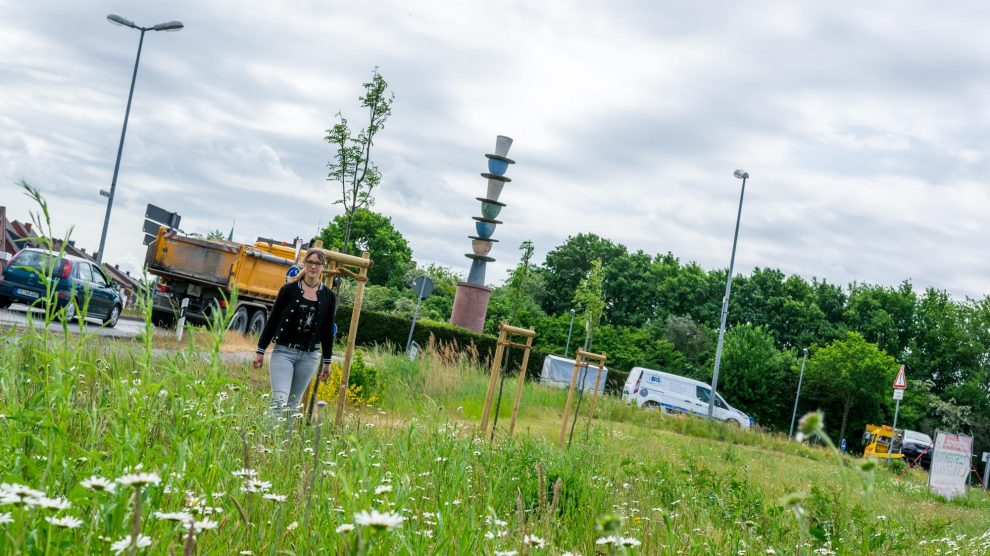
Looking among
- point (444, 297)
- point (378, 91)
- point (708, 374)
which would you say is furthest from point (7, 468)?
point (444, 297)

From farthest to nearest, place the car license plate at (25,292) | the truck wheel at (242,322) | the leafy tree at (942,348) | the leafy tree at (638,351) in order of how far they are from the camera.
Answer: the leafy tree at (942,348)
the leafy tree at (638,351)
the truck wheel at (242,322)
the car license plate at (25,292)

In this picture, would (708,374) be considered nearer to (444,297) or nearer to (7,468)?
(444,297)

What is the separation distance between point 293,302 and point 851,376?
54563 millimetres

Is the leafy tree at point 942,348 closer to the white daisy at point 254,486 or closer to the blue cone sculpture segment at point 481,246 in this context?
the blue cone sculpture segment at point 481,246

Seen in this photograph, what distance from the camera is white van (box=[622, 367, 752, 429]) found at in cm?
3175

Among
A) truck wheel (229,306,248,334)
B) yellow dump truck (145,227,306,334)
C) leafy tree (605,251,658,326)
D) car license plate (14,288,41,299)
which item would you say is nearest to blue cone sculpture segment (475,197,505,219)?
yellow dump truck (145,227,306,334)

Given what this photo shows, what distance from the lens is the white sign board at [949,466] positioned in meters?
16.2

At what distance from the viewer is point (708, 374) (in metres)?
59.7

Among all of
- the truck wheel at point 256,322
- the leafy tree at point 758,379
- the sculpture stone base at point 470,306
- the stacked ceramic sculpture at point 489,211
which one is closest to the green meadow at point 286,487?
the truck wheel at point 256,322

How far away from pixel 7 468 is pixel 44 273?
1.61ft

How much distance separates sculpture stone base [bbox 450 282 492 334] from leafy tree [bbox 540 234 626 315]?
1443 inches

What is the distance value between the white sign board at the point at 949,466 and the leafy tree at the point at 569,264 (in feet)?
195

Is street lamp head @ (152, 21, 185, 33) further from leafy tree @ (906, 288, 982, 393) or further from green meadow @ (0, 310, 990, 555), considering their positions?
leafy tree @ (906, 288, 982, 393)

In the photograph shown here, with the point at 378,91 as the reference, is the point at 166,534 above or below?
below
